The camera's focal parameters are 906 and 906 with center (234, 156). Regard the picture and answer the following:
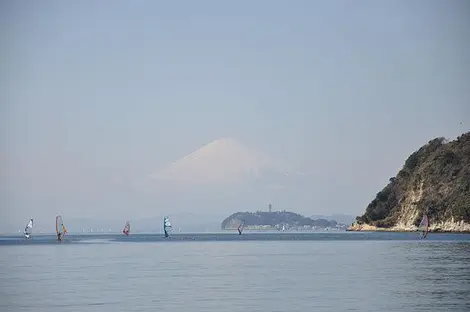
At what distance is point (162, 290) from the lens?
6725 centimetres

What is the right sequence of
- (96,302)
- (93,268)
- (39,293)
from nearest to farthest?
(96,302), (39,293), (93,268)

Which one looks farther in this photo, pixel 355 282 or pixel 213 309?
pixel 355 282

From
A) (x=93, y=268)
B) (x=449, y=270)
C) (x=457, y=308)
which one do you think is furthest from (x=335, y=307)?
(x=93, y=268)

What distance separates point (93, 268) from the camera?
9800 centimetres

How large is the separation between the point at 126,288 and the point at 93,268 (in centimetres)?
2960

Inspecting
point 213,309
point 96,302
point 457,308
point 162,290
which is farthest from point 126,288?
point 457,308

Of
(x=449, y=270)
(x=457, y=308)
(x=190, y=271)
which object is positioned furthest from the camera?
(x=190, y=271)

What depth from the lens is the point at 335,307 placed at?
178 feet

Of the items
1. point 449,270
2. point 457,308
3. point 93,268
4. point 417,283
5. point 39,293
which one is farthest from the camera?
point 93,268

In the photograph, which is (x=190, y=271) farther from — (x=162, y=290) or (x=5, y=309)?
(x=5, y=309)

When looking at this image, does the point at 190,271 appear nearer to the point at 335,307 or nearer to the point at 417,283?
the point at 417,283

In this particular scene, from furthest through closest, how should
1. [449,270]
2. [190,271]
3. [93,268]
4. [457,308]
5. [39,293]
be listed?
[93,268] < [190,271] < [449,270] < [39,293] < [457,308]

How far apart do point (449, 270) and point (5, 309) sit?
45839 millimetres

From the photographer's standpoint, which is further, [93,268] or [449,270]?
[93,268]
